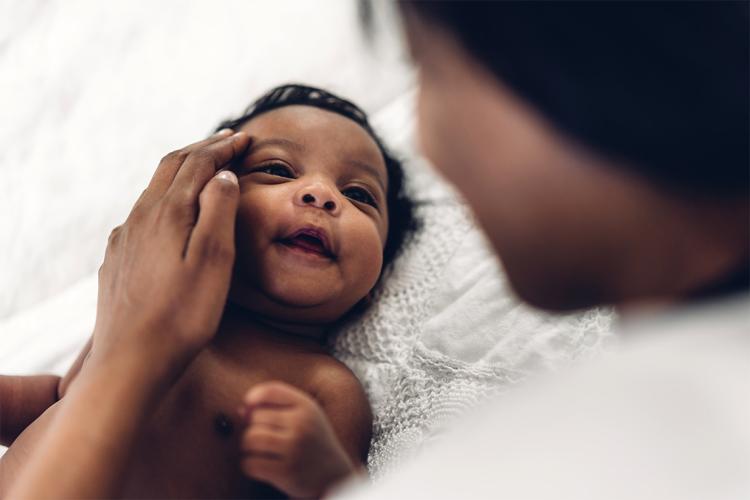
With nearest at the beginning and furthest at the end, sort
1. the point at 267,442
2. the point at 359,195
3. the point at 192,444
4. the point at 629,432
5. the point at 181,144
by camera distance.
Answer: the point at 629,432
the point at 267,442
the point at 192,444
the point at 359,195
the point at 181,144

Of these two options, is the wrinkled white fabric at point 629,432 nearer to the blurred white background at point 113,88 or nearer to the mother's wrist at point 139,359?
the mother's wrist at point 139,359

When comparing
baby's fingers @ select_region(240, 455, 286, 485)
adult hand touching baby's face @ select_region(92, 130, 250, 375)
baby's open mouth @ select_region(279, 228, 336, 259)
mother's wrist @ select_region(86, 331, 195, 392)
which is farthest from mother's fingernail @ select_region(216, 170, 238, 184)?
baby's fingers @ select_region(240, 455, 286, 485)

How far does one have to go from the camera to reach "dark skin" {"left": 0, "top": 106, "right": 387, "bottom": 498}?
0.67 metres

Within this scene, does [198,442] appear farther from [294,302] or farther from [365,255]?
[365,255]

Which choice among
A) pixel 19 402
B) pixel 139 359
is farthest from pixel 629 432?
pixel 19 402

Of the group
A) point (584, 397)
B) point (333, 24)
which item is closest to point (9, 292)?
point (333, 24)

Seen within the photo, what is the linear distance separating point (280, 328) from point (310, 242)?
148mm

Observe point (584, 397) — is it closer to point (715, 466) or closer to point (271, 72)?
point (715, 466)

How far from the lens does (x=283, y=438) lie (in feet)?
2.18

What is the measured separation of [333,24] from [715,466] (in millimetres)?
1255

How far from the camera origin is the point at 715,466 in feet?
1.30

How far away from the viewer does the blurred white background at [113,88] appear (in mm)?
1262

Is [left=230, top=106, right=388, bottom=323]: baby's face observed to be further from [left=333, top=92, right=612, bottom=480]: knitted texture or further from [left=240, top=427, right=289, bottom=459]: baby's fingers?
[left=240, top=427, right=289, bottom=459]: baby's fingers

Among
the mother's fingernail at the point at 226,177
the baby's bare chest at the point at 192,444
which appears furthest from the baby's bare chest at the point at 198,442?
the mother's fingernail at the point at 226,177
